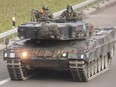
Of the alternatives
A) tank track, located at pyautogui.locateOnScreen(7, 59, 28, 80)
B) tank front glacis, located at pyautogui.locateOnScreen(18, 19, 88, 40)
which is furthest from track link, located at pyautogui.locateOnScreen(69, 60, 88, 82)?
tank track, located at pyautogui.locateOnScreen(7, 59, 28, 80)

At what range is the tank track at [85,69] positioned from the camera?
655 inches

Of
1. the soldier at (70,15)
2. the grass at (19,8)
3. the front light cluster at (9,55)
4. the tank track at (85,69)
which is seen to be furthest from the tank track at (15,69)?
the grass at (19,8)

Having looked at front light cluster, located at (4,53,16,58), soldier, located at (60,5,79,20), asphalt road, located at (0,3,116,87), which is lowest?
asphalt road, located at (0,3,116,87)

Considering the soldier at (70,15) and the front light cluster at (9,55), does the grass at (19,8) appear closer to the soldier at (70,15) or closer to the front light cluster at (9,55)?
the soldier at (70,15)

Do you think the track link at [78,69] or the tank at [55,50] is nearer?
the track link at [78,69]

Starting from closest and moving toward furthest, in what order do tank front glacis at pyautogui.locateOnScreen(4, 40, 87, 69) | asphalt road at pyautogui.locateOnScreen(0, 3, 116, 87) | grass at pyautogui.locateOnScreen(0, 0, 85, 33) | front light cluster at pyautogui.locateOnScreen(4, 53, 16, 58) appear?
tank front glacis at pyautogui.locateOnScreen(4, 40, 87, 69) → asphalt road at pyautogui.locateOnScreen(0, 3, 116, 87) → front light cluster at pyautogui.locateOnScreen(4, 53, 16, 58) → grass at pyautogui.locateOnScreen(0, 0, 85, 33)

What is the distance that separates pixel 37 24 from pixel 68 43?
1.16m

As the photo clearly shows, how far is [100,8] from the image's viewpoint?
40781mm

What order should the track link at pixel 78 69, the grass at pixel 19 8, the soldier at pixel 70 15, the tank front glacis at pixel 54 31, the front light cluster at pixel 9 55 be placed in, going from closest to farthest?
the track link at pixel 78 69 < the tank front glacis at pixel 54 31 < the front light cluster at pixel 9 55 < the soldier at pixel 70 15 < the grass at pixel 19 8

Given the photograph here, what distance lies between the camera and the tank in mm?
16750

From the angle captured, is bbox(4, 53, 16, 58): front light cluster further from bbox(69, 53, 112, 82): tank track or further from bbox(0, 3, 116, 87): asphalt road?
bbox(69, 53, 112, 82): tank track

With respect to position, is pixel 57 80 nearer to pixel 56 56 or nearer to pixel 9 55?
pixel 56 56

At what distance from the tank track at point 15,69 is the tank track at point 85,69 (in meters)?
1.63

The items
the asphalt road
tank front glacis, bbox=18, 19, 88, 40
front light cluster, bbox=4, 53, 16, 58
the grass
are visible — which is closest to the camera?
the asphalt road
